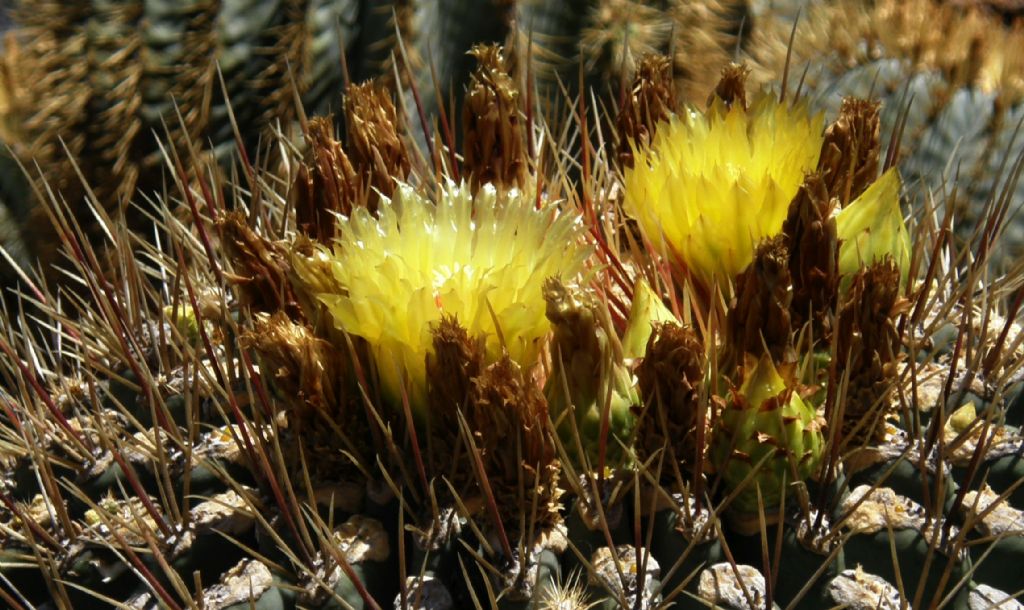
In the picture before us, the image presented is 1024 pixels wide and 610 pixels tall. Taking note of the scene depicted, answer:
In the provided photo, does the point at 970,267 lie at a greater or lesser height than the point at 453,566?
greater

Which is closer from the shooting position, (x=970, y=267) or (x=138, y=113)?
(x=970, y=267)

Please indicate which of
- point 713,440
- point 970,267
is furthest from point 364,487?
point 970,267

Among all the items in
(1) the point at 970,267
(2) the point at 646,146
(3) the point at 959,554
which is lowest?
(3) the point at 959,554

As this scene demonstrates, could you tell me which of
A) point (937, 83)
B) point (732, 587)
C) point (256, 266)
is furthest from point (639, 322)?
point (937, 83)

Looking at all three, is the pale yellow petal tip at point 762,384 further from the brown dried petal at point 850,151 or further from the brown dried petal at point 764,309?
the brown dried petal at point 850,151

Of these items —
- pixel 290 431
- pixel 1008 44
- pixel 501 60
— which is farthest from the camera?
pixel 1008 44

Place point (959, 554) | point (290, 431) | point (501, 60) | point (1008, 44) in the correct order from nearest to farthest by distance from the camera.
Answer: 1. point (959, 554)
2. point (290, 431)
3. point (501, 60)
4. point (1008, 44)

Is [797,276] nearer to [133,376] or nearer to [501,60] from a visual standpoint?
[501,60]
